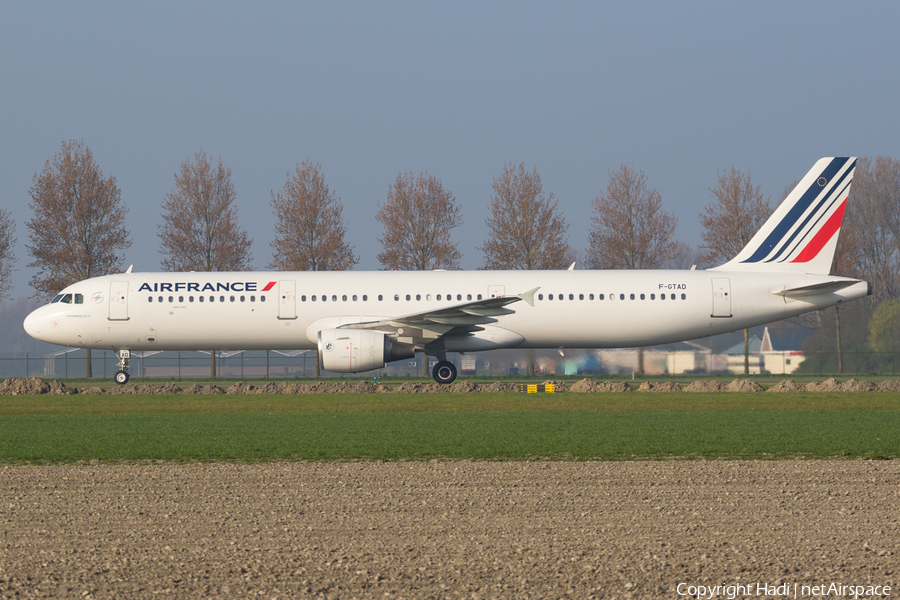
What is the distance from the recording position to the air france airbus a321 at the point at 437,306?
2489 centimetres

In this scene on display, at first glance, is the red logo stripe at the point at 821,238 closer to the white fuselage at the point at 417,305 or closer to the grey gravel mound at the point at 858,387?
the white fuselage at the point at 417,305

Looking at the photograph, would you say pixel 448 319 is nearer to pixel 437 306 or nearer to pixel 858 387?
pixel 437 306

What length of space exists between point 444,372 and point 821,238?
1135 centimetres

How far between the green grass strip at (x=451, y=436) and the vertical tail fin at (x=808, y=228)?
9976 mm

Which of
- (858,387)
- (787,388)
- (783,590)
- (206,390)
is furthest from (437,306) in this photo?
(783,590)

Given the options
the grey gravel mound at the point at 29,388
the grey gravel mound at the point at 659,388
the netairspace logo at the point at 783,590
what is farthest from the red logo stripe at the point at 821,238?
the netairspace logo at the point at 783,590

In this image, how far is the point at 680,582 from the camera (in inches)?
206

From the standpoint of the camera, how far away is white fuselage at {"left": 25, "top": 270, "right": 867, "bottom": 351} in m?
25.0

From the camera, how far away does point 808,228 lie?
85.4 ft

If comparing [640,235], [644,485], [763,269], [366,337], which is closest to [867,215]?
[640,235]

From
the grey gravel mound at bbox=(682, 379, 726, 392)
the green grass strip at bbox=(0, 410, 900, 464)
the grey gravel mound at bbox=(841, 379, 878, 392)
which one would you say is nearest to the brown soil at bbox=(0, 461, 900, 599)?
the green grass strip at bbox=(0, 410, 900, 464)

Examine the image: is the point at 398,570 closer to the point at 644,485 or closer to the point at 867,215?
the point at 644,485

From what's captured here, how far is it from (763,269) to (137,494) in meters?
21.4

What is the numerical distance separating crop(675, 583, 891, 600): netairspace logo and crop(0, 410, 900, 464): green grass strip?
17.4 feet
